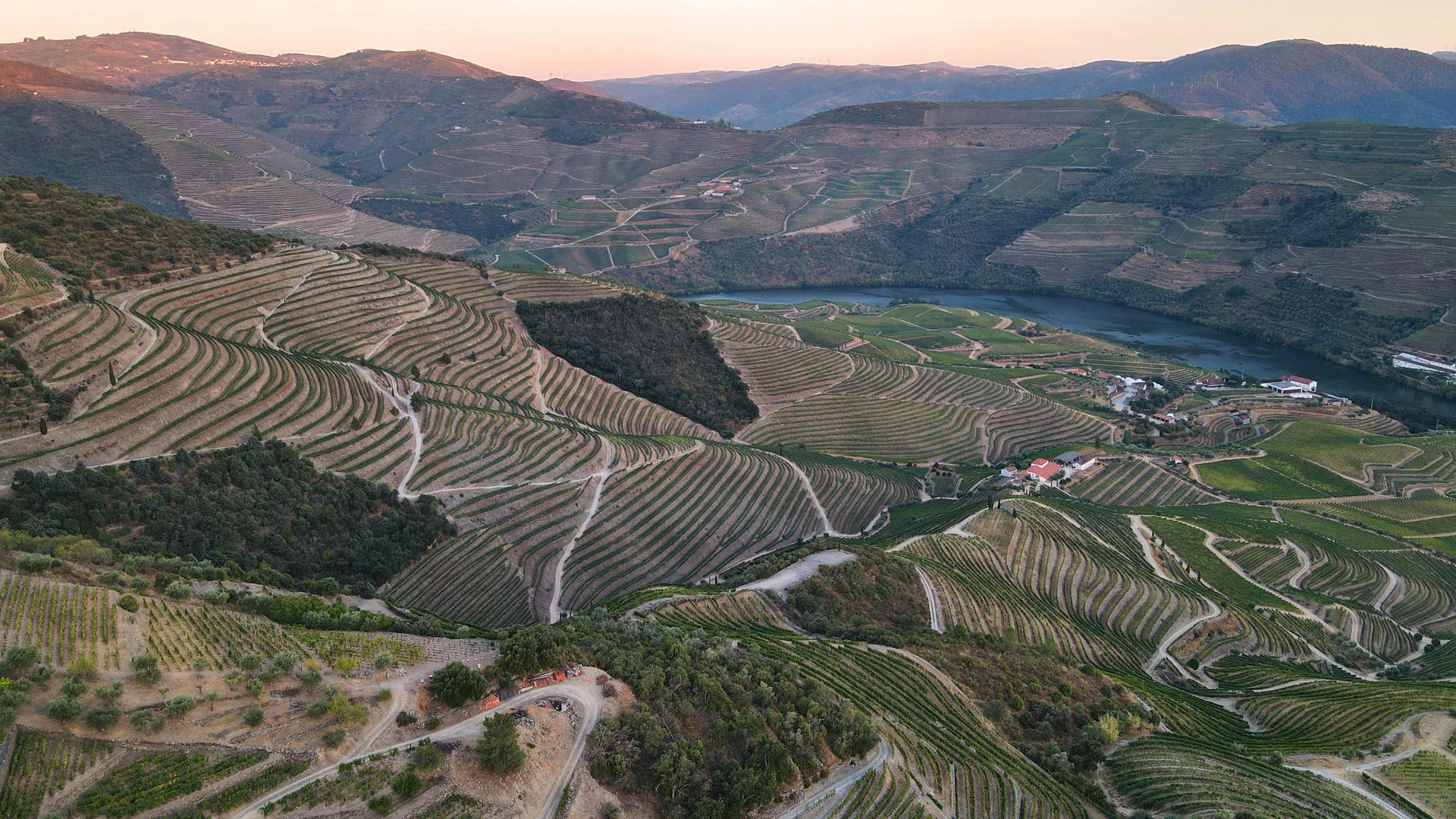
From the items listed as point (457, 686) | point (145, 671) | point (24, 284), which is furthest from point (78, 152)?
point (457, 686)

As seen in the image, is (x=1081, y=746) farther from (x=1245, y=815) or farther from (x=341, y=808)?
(x=341, y=808)

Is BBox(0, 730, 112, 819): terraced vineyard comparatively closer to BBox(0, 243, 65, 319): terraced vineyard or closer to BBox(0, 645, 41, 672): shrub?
BBox(0, 645, 41, 672): shrub

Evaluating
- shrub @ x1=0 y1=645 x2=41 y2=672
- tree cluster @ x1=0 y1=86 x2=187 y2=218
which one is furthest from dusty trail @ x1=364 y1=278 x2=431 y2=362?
tree cluster @ x1=0 y1=86 x2=187 y2=218

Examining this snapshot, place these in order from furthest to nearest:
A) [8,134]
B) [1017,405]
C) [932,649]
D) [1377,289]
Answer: [8,134] < [1377,289] < [1017,405] < [932,649]

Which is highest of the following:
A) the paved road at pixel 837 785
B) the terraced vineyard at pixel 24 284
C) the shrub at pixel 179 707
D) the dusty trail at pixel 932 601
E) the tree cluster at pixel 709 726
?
the terraced vineyard at pixel 24 284

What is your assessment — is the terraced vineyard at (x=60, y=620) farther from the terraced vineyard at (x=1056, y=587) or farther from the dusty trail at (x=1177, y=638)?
the dusty trail at (x=1177, y=638)

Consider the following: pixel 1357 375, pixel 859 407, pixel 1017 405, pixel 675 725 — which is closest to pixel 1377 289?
pixel 1357 375

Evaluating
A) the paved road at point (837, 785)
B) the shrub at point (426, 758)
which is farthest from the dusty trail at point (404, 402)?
the paved road at point (837, 785)
